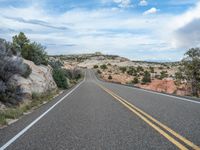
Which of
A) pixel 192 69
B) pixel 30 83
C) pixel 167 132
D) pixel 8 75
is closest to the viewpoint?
pixel 167 132

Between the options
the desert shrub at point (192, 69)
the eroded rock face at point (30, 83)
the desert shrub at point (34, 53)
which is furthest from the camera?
the desert shrub at point (192, 69)

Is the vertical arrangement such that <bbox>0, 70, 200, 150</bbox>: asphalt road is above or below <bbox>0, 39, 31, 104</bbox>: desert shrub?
below

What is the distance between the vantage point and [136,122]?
Result: 10055 millimetres

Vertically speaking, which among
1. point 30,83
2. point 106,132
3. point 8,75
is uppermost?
point 8,75

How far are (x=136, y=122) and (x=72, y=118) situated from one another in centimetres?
235

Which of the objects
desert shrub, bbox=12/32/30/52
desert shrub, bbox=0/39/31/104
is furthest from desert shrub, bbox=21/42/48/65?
desert shrub, bbox=0/39/31/104

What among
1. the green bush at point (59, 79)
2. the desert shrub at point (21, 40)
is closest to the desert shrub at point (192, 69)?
the green bush at point (59, 79)

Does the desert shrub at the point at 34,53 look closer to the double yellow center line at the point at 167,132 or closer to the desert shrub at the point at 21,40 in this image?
the desert shrub at the point at 21,40

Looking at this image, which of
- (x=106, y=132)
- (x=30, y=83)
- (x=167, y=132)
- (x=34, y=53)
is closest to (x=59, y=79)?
(x=34, y=53)

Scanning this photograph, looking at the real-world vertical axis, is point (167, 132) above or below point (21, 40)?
below

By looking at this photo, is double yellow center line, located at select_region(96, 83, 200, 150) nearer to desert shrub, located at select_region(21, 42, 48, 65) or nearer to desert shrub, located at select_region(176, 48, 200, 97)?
desert shrub, located at select_region(21, 42, 48, 65)

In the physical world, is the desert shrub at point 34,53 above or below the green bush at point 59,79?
above

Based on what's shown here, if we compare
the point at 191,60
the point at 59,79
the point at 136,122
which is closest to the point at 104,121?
the point at 136,122

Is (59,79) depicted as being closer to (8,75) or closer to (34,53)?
(34,53)
